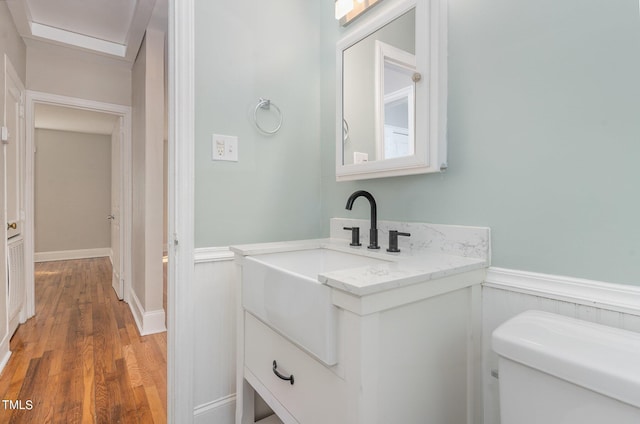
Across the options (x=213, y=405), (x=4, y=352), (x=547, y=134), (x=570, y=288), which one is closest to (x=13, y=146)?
(x=4, y=352)

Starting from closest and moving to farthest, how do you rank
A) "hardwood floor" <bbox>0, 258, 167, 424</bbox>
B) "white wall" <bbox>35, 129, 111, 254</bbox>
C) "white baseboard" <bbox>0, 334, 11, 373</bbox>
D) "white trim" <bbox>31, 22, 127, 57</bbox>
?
"hardwood floor" <bbox>0, 258, 167, 424</bbox> < "white baseboard" <bbox>0, 334, 11, 373</bbox> < "white trim" <bbox>31, 22, 127, 57</bbox> < "white wall" <bbox>35, 129, 111, 254</bbox>

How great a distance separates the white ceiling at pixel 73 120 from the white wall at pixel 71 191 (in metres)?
0.23

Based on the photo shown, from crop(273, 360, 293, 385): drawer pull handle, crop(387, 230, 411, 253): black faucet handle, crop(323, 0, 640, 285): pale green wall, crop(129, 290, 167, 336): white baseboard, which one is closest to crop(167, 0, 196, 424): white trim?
crop(273, 360, 293, 385): drawer pull handle

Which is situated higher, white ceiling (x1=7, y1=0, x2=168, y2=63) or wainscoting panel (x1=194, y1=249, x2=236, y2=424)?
white ceiling (x1=7, y1=0, x2=168, y2=63)

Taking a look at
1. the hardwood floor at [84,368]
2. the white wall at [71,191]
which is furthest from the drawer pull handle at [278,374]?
the white wall at [71,191]

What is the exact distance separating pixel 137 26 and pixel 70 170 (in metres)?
4.12

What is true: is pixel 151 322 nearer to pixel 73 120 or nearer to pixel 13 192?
pixel 13 192

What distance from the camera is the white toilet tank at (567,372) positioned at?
0.54 m

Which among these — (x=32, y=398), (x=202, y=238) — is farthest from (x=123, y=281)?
(x=202, y=238)

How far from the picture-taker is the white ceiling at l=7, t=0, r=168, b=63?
7.70 feet

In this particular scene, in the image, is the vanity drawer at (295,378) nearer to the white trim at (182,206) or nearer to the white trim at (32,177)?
the white trim at (182,206)

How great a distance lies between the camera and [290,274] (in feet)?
2.91

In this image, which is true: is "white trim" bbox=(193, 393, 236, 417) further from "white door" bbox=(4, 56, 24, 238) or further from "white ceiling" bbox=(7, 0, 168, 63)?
"white ceiling" bbox=(7, 0, 168, 63)

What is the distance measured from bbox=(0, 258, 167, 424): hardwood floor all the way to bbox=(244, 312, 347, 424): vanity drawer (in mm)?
857
